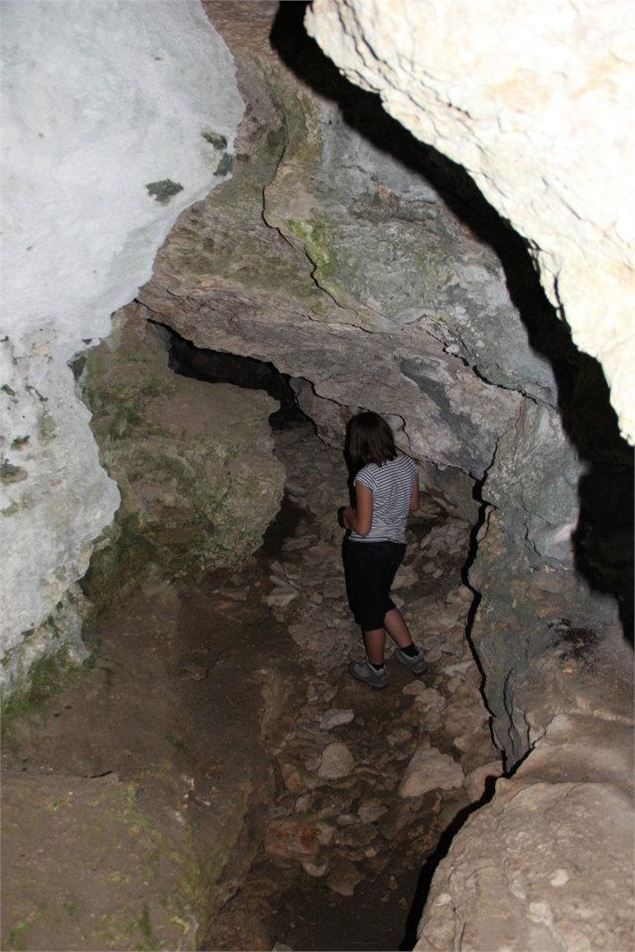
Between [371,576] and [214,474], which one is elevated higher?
[371,576]

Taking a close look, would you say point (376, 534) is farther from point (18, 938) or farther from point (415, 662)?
point (18, 938)

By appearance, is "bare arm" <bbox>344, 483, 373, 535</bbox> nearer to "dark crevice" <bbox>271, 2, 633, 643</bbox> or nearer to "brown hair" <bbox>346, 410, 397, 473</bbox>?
"brown hair" <bbox>346, 410, 397, 473</bbox>

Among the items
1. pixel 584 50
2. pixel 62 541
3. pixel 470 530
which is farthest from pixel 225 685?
pixel 584 50

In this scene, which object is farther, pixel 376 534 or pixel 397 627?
pixel 397 627

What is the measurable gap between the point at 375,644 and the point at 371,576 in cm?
49

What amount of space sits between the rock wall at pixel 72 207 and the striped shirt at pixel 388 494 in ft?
4.76

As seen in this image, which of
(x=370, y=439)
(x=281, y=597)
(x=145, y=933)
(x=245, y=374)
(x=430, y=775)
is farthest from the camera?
(x=245, y=374)

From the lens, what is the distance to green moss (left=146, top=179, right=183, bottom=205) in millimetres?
2997

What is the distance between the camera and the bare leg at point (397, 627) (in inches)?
168

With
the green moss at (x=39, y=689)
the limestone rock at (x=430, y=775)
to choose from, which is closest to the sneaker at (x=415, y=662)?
the limestone rock at (x=430, y=775)

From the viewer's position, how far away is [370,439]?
3.78 metres

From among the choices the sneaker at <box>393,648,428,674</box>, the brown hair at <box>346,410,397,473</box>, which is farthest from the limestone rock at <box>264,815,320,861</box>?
the brown hair at <box>346,410,397,473</box>

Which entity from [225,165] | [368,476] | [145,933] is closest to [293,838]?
[145,933]

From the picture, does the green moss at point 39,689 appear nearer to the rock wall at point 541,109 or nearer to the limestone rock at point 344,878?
the limestone rock at point 344,878
